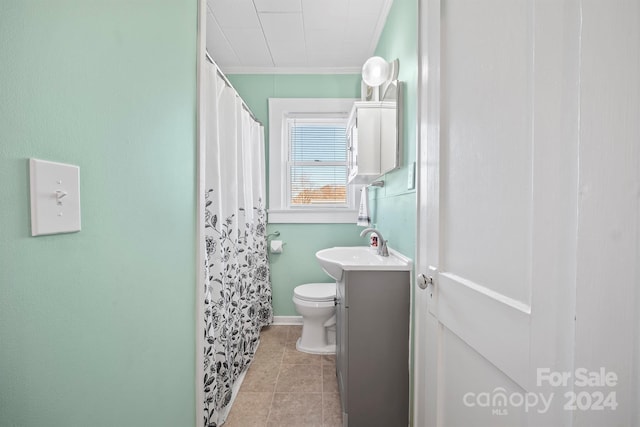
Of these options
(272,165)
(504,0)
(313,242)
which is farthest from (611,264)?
(272,165)

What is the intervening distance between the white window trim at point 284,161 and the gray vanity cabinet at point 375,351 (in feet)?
4.80

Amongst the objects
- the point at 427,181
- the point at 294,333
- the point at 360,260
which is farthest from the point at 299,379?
the point at 427,181

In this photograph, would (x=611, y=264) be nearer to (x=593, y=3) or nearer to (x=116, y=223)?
(x=593, y=3)

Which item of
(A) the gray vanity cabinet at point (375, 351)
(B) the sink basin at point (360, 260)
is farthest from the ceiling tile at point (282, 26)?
(A) the gray vanity cabinet at point (375, 351)

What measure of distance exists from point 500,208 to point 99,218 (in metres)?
0.86

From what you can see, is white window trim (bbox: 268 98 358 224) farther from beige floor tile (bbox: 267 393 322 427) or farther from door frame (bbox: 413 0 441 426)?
door frame (bbox: 413 0 441 426)

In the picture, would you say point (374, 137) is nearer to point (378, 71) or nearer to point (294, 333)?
point (378, 71)

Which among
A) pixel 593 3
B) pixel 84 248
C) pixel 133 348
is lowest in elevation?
pixel 133 348

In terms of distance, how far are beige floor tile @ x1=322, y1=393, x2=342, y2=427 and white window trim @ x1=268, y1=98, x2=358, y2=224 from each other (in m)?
1.51

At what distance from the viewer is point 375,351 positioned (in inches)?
55.9

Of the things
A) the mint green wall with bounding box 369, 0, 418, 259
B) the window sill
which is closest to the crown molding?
the mint green wall with bounding box 369, 0, 418, 259

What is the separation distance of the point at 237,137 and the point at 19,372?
64.4 inches

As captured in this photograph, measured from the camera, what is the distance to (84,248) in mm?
580

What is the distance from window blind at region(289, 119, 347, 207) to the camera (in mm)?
2949
